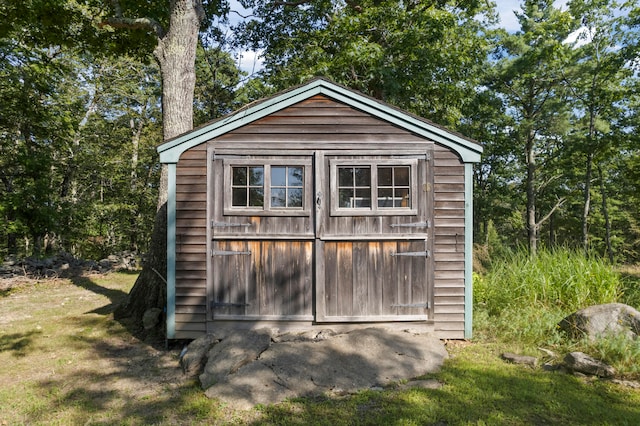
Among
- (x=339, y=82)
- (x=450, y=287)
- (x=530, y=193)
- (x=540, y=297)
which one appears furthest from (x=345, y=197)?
(x=530, y=193)

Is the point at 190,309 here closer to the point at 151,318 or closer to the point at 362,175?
the point at 151,318

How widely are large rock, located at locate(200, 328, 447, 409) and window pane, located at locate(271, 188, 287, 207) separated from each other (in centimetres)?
205

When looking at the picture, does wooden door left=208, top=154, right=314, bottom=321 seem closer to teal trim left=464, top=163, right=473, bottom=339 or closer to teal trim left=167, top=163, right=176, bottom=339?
teal trim left=167, top=163, right=176, bottom=339

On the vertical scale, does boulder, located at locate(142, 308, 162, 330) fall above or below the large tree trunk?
below

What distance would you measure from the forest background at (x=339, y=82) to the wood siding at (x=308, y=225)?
3.44 m

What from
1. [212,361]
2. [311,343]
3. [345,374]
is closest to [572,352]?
[345,374]

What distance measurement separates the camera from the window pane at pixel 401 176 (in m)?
6.18

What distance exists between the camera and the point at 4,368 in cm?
548

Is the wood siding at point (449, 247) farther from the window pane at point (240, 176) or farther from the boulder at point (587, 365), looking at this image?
the window pane at point (240, 176)

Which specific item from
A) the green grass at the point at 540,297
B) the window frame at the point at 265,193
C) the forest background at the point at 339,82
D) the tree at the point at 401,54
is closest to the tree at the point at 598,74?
the forest background at the point at 339,82

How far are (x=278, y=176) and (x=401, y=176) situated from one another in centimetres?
198

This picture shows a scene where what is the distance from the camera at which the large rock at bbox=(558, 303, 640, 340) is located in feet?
18.0

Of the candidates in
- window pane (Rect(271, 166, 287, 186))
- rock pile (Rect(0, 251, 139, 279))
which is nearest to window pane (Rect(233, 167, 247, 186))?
window pane (Rect(271, 166, 287, 186))

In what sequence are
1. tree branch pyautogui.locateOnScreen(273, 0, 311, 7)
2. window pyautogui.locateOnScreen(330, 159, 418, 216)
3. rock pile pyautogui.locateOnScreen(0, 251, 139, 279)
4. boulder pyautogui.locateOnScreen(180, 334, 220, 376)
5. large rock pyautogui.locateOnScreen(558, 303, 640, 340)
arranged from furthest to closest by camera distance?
tree branch pyautogui.locateOnScreen(273, 0, 311, 7), rock pile pyautogui.locateOnScreen(0, 251, 139, 279), window pyautogui.locateOnScreen(330, 159, 418, 216), large rock pyautogui.locateOnScreen(558, 303, 640, 340), boulder pyautogui.locateOnScreen(180, 334, 220, 376)
